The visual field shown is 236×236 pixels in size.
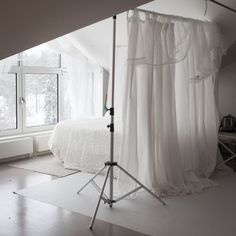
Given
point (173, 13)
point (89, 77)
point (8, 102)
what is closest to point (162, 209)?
point (173, 13)

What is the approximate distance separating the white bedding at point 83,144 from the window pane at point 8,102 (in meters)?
0.82

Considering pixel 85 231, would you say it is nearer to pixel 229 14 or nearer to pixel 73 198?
pixel 73 198

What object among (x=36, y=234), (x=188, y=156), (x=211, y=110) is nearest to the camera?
(x=36, y=234)

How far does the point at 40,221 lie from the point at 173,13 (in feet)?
9.02

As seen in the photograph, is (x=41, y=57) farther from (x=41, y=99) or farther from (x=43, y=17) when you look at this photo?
(x=43, y=17)

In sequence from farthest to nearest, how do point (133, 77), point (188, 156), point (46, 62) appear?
point (46, 62), point (188, 156), point (133, 77)

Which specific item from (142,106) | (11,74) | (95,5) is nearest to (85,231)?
(142,106)

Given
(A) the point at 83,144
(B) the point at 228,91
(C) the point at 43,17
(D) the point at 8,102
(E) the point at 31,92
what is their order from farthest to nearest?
(B) the point at 228,91 → (E) the point at 31,92 → (D) the point at 8,102 → (A) the point at 83,144 → (C) the point at 43,17

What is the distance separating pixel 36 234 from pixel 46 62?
3.64m

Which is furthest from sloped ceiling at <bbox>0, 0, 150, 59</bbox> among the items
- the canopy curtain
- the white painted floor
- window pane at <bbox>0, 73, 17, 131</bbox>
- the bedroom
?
window pane at <bbox>0, 73, 17, 131</bbox>

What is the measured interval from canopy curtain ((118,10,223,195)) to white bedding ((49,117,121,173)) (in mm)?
A: 719

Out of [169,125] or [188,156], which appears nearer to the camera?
[169,125]

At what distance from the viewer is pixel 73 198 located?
3695mm

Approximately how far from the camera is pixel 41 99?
6.02 m
